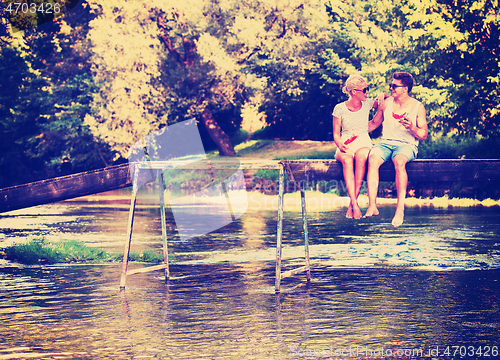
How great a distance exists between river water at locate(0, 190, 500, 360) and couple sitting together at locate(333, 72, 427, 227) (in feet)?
5.14

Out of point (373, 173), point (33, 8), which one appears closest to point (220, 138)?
point (33, 8)

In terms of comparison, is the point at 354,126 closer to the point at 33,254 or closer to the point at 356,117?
the point at 356,117

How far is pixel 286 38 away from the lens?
39094 mm

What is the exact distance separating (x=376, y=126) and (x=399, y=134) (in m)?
0.33

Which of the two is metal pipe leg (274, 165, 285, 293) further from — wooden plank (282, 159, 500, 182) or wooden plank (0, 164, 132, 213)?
wooden plank (0, 164, 132, 213)

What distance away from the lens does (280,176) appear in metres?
9.21

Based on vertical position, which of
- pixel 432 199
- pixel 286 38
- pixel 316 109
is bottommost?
pixel 432 199

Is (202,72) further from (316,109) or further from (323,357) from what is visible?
(323,357)

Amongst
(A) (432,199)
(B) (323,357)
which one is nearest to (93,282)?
(B) (323,357)

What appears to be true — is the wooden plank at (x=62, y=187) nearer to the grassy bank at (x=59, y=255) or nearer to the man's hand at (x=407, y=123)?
the grassy bank at (x=59, y=255)

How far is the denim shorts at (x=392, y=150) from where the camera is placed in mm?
8516

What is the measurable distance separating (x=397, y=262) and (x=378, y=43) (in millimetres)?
20605

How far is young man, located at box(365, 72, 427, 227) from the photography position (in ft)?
27.6

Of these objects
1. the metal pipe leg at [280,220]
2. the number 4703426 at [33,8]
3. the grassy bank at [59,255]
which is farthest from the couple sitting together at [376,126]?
the number 4703426 at [33,8]
